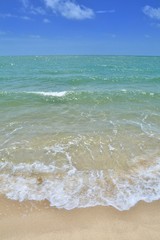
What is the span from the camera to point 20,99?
16.4 meters

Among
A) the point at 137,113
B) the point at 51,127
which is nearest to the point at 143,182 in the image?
the point at 51,127

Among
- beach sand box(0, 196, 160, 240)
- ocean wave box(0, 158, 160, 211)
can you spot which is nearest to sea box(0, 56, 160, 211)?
ocean wave box(0, 158, 160, 211)

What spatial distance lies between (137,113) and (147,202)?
7794 mm

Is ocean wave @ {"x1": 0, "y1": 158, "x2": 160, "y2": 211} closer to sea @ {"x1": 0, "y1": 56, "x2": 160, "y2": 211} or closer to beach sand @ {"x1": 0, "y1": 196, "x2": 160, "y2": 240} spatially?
sea @ {"x1": 0, "y1": 56, "x2": 160, "y2": 211}

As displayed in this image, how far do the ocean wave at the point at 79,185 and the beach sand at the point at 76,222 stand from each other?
209 millimetres

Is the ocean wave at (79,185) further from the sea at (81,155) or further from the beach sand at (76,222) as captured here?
the beach sand at (76,222)

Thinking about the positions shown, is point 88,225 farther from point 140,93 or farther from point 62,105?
point 140,93

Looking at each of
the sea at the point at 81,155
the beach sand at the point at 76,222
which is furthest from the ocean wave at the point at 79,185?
the beach sand at the point at 76,222

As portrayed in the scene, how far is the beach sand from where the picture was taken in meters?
4.61

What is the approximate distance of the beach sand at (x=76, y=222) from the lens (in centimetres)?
461

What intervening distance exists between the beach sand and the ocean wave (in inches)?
8.2

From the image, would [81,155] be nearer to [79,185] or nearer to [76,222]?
[79,185]

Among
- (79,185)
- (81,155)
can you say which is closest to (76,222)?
(79,185)

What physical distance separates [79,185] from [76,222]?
4.37 ft
